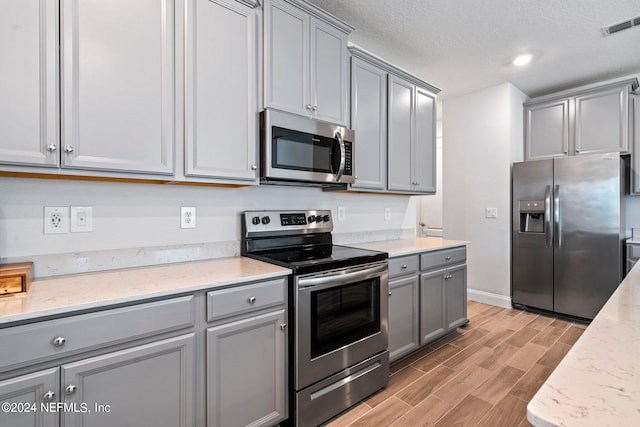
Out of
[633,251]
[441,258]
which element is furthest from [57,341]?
[633,251]

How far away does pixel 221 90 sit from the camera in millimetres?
1748

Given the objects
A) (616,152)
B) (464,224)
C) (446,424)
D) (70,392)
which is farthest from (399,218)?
(70,392)

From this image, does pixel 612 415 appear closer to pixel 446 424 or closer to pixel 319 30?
pixel 446 424

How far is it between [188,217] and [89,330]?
2.89 ft

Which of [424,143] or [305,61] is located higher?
[305,61]

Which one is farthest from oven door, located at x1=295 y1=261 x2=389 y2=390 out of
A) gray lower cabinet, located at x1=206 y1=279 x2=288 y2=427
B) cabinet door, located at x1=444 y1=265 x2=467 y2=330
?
cabinet door, located at x1=444 y1=265 x2=467 y2=330

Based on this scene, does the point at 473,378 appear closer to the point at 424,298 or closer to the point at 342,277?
the point at 424,298

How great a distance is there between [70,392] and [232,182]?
1.13m

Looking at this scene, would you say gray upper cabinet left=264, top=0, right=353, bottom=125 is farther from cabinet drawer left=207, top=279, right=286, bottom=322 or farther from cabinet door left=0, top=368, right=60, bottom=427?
cabinet door left=0, top=368, right=60, bottom=427

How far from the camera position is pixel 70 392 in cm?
111

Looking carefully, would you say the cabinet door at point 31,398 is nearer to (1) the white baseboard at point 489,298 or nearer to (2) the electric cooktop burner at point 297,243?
(2) the electric cooktop burner at point 297,243

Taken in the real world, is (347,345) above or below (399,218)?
below

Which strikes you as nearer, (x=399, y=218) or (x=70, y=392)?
(x=70, y=392)

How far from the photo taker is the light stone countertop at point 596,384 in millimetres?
482
